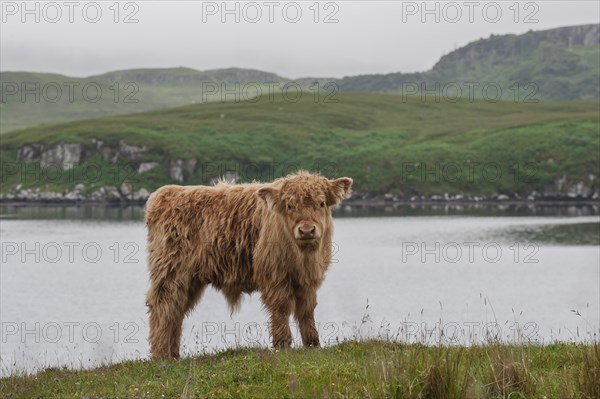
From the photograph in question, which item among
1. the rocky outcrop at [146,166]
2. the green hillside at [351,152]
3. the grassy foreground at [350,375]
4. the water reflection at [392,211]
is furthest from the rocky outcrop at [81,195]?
the grassy foreground at [350,375]

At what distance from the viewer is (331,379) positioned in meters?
7.89

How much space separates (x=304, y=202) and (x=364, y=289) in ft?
108

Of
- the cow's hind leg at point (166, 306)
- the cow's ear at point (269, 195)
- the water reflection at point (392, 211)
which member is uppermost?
the cow's ear at point (269, 195)

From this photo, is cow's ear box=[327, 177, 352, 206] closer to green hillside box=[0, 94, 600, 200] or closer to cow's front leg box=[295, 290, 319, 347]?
cow's front leg box=[295, 290, 319, 347]

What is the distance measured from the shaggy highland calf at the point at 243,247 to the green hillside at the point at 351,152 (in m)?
131

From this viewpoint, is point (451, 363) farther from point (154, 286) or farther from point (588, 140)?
point (588, 140)

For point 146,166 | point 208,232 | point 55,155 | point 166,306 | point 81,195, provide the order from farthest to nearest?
1. point 55,155
2. point 146,166
3. point 81,195
4. point 166,306
5. point 208,232

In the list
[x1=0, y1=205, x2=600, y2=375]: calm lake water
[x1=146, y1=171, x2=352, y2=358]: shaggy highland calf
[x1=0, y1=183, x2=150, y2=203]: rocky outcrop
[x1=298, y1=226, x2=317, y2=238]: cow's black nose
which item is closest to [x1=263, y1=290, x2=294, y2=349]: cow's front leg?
[x1=146, y1=171, x2=352, y2=358]: shaggy highland calf

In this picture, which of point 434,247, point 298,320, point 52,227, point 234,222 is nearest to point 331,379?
point 298,320

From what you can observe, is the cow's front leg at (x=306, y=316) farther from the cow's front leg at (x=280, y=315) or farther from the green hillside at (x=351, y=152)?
the green hillside at (x=351, y=152)

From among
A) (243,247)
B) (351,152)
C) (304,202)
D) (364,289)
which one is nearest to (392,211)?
(351,152)

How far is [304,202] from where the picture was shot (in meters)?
10.6

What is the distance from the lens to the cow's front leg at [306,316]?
11102 mm

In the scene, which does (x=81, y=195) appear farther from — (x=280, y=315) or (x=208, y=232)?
(x=280, y=315)
